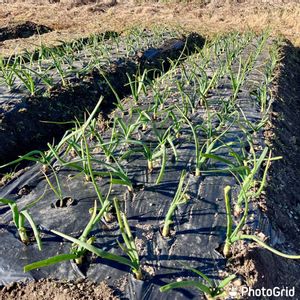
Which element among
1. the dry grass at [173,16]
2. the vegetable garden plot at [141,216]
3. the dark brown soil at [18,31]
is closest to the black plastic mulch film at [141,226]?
the vegetable garden plot at [141,216]

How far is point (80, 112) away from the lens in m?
4.11

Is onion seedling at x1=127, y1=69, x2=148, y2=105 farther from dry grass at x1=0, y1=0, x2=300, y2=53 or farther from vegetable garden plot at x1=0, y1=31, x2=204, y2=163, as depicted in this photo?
dry grass at x1=0, y1=0, x2=300, y2=53

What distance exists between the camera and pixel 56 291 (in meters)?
1.73

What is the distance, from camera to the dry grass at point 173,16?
396 inches

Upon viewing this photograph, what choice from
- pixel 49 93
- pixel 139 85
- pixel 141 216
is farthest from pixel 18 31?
pixel 141 216

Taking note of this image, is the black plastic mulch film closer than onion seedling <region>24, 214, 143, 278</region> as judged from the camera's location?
No

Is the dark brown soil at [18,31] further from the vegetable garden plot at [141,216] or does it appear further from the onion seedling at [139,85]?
the vegetable garden plot at [141,216]

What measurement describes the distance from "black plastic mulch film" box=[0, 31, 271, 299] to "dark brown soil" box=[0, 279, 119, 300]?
4cm

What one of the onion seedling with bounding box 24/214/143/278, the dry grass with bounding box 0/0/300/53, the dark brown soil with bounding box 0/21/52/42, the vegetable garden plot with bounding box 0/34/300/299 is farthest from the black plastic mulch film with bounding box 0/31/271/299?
the dark brown soil with bounding box 0/21/52/42

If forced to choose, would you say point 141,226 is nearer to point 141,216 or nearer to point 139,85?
point 141,216

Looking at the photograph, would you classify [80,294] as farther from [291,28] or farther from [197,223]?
[291,28]

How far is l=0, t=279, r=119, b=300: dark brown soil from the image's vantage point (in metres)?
1.69

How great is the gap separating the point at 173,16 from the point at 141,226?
1106 centimetres

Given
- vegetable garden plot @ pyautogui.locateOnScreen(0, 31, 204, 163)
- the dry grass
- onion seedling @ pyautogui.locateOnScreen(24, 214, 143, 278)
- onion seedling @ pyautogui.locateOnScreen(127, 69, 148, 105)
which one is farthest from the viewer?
the dry grass
